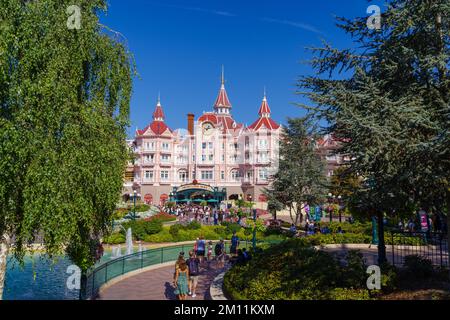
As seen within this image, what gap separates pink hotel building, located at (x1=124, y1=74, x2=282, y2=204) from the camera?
Answer: 63.1 m

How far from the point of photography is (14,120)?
7379 mm

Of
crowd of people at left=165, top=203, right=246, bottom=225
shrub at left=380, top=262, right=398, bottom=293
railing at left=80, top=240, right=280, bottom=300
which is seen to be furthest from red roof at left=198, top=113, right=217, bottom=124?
shrub at left=380, top=262, right=398, bottom=293

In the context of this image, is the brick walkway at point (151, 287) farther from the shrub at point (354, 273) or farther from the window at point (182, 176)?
the window at point (182, 176)

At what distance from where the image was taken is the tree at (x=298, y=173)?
32781mm

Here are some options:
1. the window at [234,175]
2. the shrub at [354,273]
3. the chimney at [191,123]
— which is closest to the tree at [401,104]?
the shrub at [354,273]

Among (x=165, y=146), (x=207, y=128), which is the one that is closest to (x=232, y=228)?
(x=207, y=128)

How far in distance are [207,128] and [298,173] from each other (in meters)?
35.1

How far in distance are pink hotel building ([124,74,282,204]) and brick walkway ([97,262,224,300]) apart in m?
46.0

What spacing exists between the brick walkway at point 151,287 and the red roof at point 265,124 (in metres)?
47.8

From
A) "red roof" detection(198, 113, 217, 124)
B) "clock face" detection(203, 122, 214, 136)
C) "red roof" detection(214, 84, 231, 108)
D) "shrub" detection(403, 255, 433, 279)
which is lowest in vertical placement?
"shrub" detection(403, 255, 433, 279)

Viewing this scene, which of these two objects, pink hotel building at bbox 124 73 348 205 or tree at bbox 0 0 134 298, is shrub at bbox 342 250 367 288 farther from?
pink hotel building at bbox 124 73 348 205

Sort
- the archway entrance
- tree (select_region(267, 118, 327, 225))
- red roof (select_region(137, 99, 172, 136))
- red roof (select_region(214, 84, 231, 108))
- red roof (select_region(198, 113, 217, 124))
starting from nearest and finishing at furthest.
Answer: tree (select_region(267, 118, 327, 225)), the archway entrance, red roof (select_region(198, 113, 217, 124)), red roof (select_region(137, 99, 172, 136)), red roof (select_region(214, 84, 231, 108))

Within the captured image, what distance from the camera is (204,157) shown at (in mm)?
65750

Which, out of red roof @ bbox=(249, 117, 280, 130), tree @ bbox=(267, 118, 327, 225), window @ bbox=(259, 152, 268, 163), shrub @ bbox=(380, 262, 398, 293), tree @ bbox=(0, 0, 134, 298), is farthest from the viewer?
red roof @ bbox=(249, 117, 280, 130)
